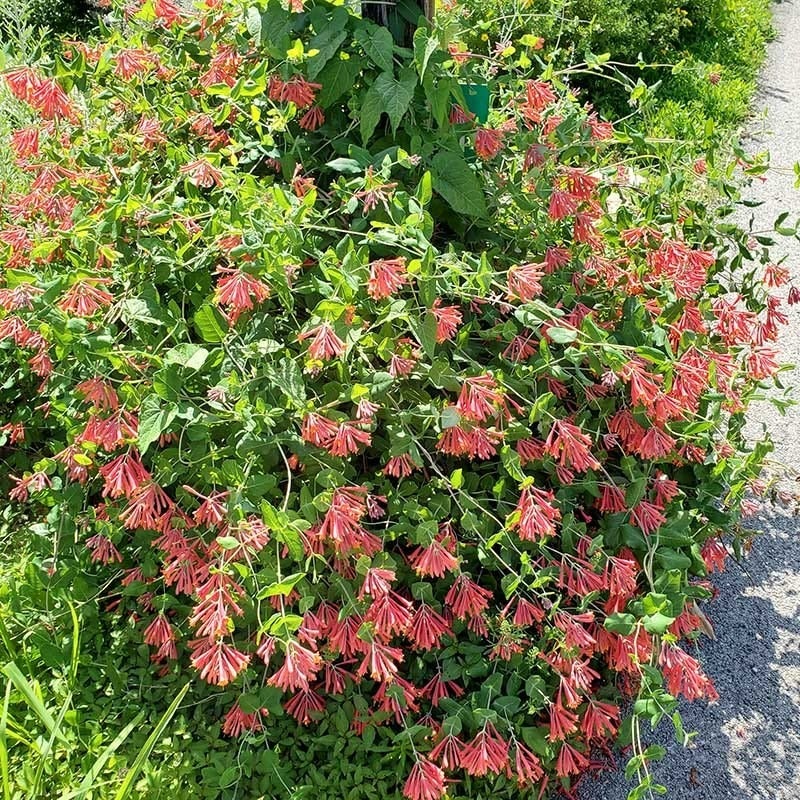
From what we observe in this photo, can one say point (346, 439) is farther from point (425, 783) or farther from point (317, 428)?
point (425, 783)

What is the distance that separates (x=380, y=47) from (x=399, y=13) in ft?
0.74

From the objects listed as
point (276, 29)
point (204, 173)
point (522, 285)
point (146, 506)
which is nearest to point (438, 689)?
point (146, 506)

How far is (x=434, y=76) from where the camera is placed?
1691mm

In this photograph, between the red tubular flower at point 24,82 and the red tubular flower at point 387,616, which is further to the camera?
the red tubular flower at point 24,82

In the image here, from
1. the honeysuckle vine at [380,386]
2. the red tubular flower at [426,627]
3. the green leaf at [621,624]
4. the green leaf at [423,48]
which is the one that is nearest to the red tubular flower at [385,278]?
the honeysuckle vine at [380,386]

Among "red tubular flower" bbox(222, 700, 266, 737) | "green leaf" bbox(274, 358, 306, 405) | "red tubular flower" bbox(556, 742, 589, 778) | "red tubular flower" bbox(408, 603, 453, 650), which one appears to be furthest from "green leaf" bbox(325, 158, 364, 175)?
"red tubular flower" bbox(556, 742, 589, 778)

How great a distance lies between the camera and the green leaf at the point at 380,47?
65.6 inches

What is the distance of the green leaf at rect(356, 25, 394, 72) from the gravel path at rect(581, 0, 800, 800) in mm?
957

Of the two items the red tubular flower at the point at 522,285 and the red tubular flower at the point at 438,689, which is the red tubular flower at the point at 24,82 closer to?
the red tubular flower at the point at 522,285

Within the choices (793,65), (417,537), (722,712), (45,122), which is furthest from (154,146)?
(793,65)

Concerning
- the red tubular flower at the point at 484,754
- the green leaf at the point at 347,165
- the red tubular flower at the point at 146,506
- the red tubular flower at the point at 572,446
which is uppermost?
the green leaf at the point at 347,165

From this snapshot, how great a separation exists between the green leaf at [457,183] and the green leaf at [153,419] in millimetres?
749

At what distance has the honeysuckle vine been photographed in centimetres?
152

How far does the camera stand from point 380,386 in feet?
4.98
